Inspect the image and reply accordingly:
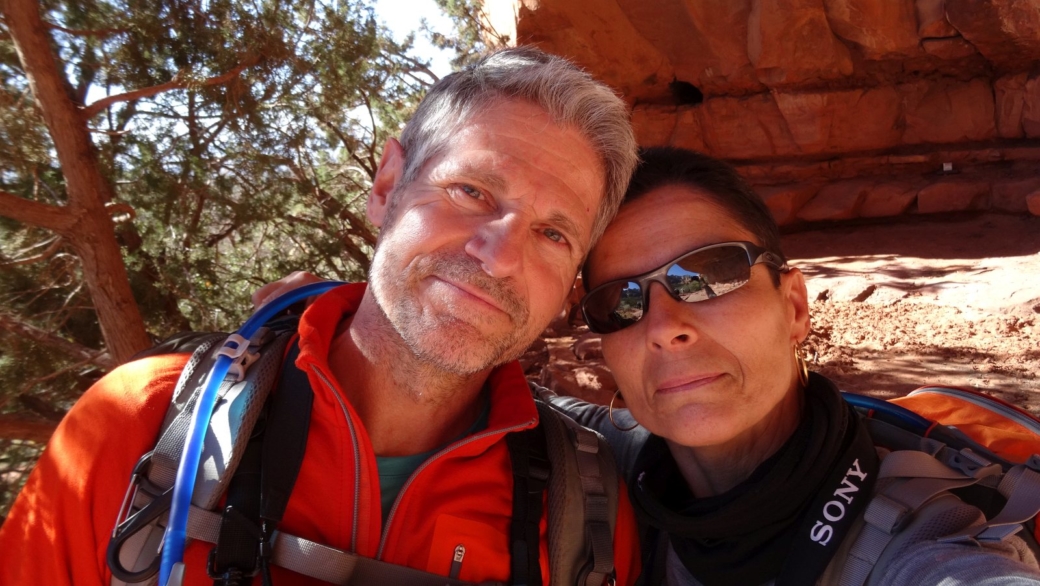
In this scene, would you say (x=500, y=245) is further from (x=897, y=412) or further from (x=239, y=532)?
(x=897, y=412)

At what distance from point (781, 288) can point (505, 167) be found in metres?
0.77

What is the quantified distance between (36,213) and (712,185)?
362cm

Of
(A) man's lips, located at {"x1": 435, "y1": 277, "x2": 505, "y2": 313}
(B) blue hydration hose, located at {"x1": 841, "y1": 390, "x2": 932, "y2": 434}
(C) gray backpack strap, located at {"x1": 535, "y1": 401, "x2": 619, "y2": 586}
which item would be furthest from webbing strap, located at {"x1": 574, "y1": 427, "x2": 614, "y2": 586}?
(B) blue hydration hose, located at {"x1": 841, "y1": 390, "x2": 932, "y2": 434}

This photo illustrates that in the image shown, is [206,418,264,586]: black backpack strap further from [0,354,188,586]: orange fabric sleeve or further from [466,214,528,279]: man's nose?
[466,214,528,279]: man's nose

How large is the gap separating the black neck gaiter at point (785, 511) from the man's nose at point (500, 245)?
0.68 metres

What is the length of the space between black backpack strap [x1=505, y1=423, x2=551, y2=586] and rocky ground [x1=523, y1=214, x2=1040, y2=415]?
3.51 meters

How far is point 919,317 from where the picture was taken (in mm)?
6992

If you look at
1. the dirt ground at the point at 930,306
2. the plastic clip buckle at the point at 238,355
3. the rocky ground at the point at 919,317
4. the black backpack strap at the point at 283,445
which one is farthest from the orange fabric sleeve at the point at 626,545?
the dirt ground at the point at 930,306

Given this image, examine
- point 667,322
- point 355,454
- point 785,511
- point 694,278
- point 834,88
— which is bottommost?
point 355,454

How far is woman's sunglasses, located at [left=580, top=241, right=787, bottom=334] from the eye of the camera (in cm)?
159

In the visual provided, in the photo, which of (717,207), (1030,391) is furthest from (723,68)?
(717,207)

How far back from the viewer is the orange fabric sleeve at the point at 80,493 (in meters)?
1.28

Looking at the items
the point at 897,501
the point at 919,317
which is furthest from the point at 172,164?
the point at 919,317

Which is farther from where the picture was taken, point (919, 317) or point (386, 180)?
point (919, 317)
